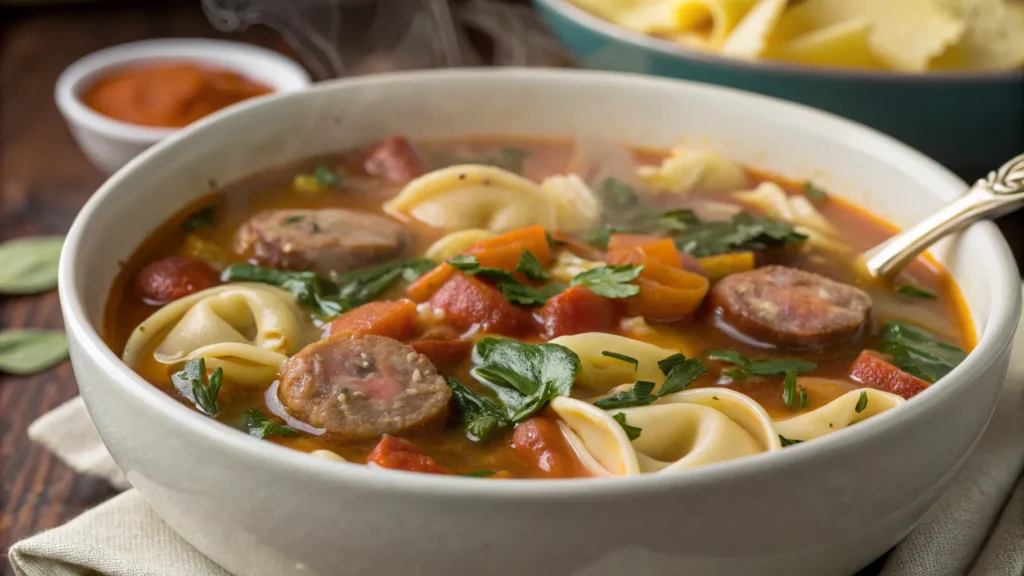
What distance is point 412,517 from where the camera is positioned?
7.57 ft

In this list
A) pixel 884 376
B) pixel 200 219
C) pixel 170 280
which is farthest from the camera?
pixel 200 219

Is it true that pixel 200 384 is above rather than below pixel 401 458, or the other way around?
below

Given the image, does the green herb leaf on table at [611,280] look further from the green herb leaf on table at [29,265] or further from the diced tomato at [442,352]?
the green herb leaf on table at [29,265]

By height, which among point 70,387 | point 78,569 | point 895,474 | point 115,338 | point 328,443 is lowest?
point 70,387

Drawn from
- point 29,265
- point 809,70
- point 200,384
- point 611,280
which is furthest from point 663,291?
point 29,265

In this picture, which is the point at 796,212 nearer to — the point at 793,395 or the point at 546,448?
the point at 793,395

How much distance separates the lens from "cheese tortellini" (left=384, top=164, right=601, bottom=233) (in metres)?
4.33

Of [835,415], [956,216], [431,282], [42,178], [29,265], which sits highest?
[956,216]

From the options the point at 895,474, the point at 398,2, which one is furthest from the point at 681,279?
the point at 398,2

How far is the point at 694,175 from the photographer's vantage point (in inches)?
184

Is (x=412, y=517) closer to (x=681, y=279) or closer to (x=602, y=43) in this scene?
(x=681, y=279)

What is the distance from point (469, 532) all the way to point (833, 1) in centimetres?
412

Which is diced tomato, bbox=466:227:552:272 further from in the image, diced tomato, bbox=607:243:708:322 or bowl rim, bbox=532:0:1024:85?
bowl rim, bbox=532:0:1024:85

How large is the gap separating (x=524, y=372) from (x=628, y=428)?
414 mm
